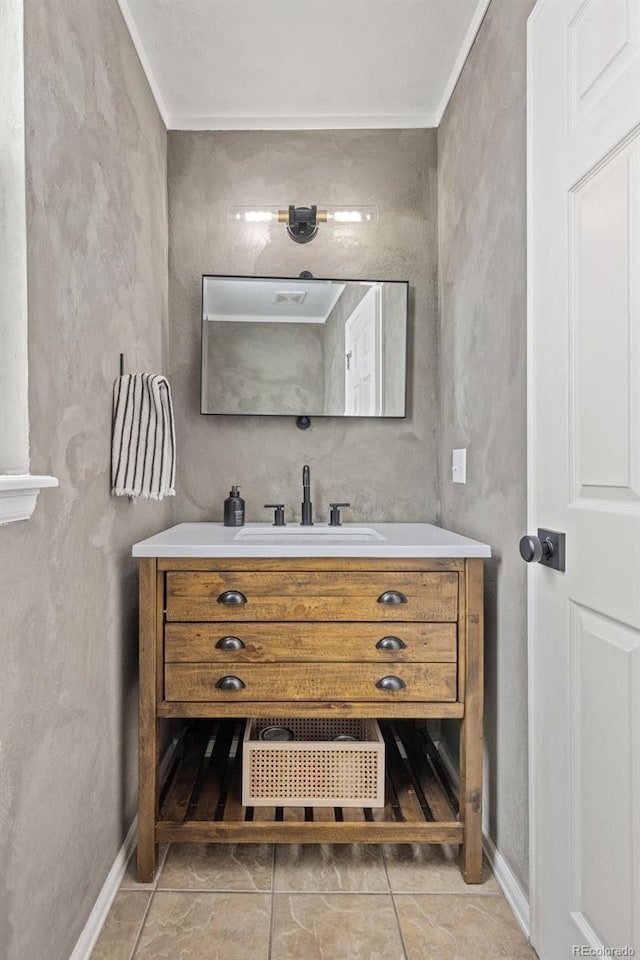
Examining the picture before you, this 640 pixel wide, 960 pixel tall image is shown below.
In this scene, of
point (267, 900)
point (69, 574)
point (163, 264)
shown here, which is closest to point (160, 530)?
point (69, 574)

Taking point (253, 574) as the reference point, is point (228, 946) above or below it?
below

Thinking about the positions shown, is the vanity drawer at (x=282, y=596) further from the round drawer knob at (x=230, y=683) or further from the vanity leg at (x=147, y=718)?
the round drawer knob at (x=230, y=683)

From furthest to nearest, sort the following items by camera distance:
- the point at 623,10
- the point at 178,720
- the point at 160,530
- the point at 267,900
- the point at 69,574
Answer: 1. the point at 178,720
2. the point at 160,530
3. the point at 267,900
4. the point at 69,574
5. the point at 623,10

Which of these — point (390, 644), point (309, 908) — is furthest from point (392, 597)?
point (309, 908)

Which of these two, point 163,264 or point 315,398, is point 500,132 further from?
point 163,264

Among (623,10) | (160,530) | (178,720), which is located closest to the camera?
(623,10)

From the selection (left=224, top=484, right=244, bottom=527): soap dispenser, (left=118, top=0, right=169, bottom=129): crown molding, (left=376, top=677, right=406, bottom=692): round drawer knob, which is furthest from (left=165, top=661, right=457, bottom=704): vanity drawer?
(left=118, top=0, right=169, bottom=129): crown molding

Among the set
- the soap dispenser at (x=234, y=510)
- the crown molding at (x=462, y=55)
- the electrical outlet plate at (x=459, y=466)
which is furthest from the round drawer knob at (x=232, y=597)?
the crown molding at (x=462, y=55)

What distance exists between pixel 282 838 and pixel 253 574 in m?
0.71

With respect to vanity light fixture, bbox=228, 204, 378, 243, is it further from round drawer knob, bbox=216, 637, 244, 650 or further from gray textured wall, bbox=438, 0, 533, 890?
round drawer knob, bbox=216, 637, 244, 650

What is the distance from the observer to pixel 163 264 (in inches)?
85.2

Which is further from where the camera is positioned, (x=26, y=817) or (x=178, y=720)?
(x=178, y=720)

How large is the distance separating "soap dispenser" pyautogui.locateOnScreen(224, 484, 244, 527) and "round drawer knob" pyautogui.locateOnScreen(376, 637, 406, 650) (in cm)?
75

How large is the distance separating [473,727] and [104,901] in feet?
3.33
